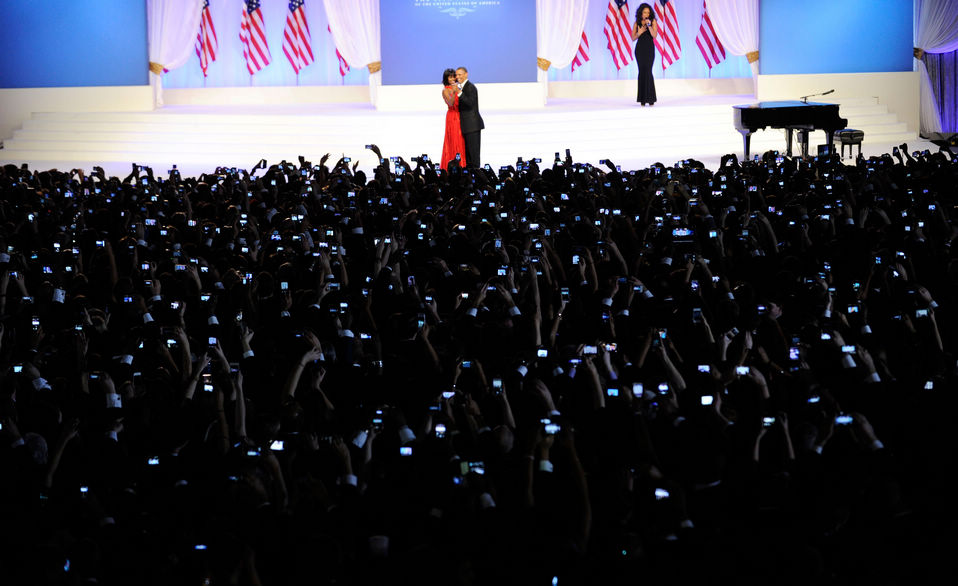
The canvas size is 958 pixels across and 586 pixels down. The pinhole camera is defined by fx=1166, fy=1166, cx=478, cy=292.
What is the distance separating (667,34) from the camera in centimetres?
2161

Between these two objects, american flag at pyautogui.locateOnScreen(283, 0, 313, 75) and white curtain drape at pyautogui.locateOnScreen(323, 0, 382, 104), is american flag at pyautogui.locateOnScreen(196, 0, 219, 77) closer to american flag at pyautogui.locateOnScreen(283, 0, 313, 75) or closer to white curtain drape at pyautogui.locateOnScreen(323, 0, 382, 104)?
american flag at pyautogui.locateOnScreen(283, 0, 313, 75)

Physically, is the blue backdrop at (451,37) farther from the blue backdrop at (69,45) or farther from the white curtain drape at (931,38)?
the white curtain drape at (931,38)

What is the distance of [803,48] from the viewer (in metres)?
19.0

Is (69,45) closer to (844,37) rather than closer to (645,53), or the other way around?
(645,53)

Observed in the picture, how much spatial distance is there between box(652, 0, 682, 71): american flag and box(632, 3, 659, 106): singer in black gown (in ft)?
10.6

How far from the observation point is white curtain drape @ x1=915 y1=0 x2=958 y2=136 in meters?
18.5

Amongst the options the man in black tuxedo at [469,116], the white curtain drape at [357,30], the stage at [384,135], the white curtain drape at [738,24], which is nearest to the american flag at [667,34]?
the white curtain drape at [738,24]

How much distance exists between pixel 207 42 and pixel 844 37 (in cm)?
1132

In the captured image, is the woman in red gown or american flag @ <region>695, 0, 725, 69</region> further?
american flag @ <region>695, 0, 725, 69</region>

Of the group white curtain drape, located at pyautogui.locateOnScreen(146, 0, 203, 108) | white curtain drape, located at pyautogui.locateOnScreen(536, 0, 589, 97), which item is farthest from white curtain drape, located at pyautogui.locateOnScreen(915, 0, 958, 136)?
white curtain drape, located at pyautogui.locateOnScreen(146, 0, 203, 108)

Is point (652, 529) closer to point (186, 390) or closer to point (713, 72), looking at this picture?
point (186, 390)

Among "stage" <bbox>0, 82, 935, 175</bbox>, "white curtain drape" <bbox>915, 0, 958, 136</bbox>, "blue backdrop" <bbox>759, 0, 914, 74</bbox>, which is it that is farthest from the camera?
"blue backdrop" <bbox>759, 0, 914, 74</bbox>

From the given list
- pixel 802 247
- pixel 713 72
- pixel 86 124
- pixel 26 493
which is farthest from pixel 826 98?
pixel 26 493

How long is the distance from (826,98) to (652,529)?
17.1 meters
